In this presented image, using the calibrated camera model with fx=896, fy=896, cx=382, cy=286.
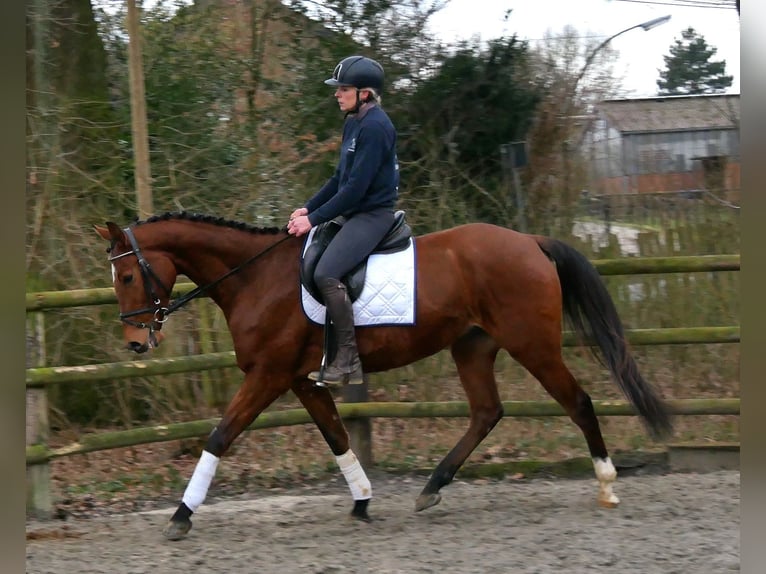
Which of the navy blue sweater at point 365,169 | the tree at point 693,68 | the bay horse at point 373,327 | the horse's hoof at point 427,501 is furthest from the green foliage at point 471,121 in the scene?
the horse's hoof at point 427,501

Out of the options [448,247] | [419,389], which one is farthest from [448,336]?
[419,389]

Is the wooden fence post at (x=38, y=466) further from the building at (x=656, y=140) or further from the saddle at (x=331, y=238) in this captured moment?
the building at (x=656, y=140)

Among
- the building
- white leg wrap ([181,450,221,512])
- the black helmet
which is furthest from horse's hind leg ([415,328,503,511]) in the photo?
the building

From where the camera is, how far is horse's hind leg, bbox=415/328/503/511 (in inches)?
223

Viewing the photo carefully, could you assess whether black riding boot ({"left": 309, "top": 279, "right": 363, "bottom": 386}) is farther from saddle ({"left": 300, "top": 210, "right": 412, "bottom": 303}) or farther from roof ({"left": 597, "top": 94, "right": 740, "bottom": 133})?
roof ({"left": 597, "top": 94, "right": 740, "bottom": 133})

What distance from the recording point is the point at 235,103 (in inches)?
394

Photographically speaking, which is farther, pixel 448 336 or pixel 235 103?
pixel 235 103

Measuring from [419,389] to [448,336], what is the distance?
2462 millimetres

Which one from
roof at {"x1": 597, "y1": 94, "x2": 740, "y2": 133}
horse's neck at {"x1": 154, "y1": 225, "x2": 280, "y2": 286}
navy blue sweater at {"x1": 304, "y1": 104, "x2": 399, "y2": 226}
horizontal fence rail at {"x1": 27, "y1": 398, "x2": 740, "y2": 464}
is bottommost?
horizontal fence rail at {"x1": 27, "y1": 398, "x2": 740, "y2": 464}

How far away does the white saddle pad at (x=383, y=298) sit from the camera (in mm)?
5301

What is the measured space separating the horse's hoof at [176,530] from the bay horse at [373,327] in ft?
0.12

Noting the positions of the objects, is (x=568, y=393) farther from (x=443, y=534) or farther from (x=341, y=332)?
(x=341, y=332)
